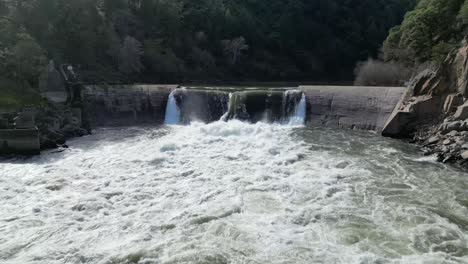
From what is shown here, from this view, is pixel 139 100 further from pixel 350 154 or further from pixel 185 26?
pixel 185 26

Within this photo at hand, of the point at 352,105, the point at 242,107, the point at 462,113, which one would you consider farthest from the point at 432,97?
the point at 242,107

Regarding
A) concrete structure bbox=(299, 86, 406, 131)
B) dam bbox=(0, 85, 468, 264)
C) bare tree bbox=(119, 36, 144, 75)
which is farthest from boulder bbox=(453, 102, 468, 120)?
bare tree bbox=(119, 36, 144, 75)

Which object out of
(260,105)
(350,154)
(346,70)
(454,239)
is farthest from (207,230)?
(346,70)

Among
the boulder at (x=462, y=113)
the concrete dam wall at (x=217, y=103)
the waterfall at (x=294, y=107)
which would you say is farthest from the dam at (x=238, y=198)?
the boulder at (x=462, y=113)

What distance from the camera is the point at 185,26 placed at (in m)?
39.6

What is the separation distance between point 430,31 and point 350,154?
939 centimetres

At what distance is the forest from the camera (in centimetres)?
2066

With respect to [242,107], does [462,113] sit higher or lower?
higher

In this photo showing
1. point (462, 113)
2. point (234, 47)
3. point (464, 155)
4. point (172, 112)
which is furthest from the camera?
point (234, 47)

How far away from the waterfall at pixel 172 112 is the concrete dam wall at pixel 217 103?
13cm

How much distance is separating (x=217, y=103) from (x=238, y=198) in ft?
40.4

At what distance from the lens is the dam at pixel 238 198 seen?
8.41 metres

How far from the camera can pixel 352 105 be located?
2172cm

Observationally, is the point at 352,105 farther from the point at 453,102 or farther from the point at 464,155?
the point at 464,155
